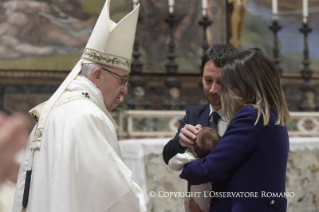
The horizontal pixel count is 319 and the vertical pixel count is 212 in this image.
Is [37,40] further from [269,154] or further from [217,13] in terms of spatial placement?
[269,154]

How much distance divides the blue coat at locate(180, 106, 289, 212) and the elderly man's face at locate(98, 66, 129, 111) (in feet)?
2.32

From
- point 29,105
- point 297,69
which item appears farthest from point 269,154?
point 297,69

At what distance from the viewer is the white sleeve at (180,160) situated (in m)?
2.70

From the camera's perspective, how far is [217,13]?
745 cm

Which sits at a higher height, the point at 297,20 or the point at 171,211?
the point at 297,20

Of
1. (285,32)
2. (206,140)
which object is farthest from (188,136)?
(285,32)

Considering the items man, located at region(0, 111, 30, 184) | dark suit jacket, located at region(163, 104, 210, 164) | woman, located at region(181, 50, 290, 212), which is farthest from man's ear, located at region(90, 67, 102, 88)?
man, located at region(0, 111, 30, 184)

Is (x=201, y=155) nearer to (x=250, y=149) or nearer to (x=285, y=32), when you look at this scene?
(x=250, y=149)

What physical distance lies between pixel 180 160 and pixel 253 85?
51 centimetres

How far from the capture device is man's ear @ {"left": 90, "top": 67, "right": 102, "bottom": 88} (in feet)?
9.80

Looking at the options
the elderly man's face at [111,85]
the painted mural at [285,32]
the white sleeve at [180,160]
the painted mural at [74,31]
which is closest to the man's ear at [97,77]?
the elderly man's face at [111,85]

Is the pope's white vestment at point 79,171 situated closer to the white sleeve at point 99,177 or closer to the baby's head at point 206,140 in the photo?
the white sleeve at point 99,177

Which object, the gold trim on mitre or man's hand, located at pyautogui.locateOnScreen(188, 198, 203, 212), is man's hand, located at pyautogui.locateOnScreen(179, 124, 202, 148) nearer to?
man's hand, located at pyautogui.locateOnScreen(188, 198, 203, 212)

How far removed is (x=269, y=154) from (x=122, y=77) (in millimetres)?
972
